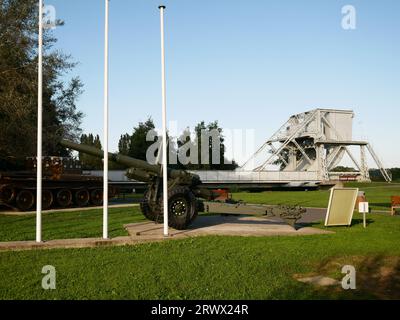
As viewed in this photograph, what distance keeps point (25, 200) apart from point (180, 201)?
41.4ft

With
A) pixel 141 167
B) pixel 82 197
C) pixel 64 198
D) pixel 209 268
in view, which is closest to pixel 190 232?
pixel 141 167

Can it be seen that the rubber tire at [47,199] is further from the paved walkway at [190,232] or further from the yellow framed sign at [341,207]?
the yellow framed sign at [341,207]

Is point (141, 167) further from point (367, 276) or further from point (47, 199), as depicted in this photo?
point (47, 199)

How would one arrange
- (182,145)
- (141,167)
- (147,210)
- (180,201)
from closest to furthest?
1. (180,201)
2. (141,167)
3. (147,210)
4. (182,145)

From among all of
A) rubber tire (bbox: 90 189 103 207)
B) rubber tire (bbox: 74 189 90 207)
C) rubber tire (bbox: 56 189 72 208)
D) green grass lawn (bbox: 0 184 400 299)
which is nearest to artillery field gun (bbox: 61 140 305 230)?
green grass lawn (bbox: 0 184 400 299)

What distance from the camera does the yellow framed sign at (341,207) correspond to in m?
13.6

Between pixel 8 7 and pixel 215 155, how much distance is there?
3352cm

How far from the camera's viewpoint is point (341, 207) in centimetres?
1390

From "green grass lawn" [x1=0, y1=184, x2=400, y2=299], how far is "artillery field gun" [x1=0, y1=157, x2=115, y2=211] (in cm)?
1054
